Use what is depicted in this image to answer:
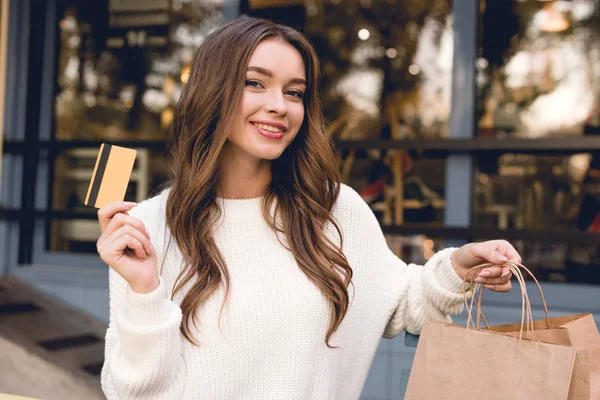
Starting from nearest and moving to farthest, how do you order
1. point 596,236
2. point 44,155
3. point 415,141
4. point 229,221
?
point 229,221 → point 596,236 → point 415,141 → point 44,155

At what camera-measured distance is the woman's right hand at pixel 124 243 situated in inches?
50.7

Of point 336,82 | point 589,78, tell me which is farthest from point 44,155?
point 589,78

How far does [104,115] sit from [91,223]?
1.09 m

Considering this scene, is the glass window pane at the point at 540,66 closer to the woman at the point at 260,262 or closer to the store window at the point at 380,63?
the store window at the point at 380,63

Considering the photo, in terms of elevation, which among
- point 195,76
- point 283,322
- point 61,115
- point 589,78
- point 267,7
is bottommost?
point 283,322

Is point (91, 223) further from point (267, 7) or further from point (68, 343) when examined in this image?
point (267, 7)

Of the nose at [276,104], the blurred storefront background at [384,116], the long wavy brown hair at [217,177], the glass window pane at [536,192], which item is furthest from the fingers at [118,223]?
the glass window pane at [536,192]

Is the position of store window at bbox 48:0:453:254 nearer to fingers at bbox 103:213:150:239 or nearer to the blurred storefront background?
the blurred storefront background

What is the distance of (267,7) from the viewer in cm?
577

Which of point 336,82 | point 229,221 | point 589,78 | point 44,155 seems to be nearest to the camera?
point 229,221

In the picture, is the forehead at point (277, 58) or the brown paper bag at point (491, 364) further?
the forehead at point (277, 58)

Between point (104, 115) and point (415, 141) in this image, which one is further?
point (104, 115)

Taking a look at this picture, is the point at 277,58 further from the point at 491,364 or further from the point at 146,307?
the point at 491,364

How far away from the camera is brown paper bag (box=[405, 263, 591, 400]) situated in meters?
1.12
